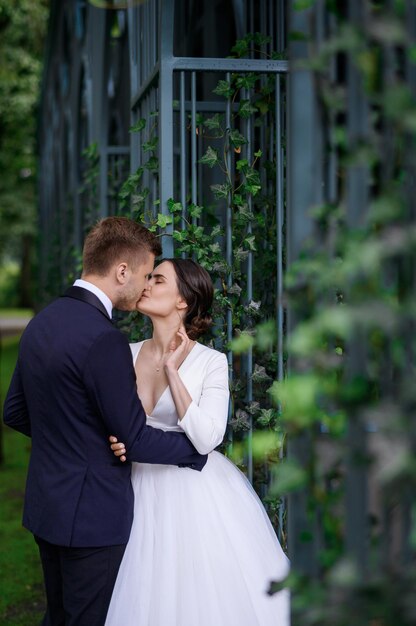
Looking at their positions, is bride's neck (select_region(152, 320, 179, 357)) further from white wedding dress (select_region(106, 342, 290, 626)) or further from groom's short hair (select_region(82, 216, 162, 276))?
groom's short hair (select_region(82, 216, 162, 276))

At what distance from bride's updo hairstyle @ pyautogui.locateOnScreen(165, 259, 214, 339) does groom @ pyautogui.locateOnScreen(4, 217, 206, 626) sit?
0.27m

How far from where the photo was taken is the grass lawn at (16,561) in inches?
191

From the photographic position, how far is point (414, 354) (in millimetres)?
1320

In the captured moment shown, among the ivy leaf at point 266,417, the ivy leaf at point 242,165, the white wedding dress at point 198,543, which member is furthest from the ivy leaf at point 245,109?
the ivy leaf at point 266,417

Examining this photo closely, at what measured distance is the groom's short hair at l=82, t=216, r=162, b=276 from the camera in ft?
9.45

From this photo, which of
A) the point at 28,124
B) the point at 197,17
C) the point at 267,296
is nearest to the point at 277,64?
the point at 267,296

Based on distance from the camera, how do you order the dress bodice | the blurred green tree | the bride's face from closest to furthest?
the dress bodice → the bride's face → the blurred green tree

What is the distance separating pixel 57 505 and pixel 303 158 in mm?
1606

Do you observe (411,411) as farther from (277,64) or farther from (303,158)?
(277,64)

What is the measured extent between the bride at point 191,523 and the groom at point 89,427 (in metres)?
0.09

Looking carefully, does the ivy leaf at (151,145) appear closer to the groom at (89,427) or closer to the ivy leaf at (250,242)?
the ivy leaf at (250,242)

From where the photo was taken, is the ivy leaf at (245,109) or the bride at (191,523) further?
the ivy leaf at (245,109)


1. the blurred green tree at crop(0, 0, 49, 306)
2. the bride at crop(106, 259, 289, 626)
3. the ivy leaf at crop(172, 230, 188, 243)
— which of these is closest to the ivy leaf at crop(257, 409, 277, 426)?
the bride at crop(106, 259, 289, 626)

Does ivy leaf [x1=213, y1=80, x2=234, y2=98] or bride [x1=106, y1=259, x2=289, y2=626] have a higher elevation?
ivy leaf [x1=213, y1=80, x2=234, y2=98]
